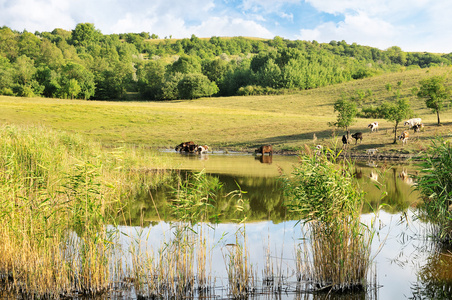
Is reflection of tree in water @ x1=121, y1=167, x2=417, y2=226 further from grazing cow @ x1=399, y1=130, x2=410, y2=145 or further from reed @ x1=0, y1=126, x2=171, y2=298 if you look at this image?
grazing cow @ x1=399, y1=130, x2=410, y2=145

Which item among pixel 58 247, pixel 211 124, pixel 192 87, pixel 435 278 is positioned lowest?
pixel 435 278

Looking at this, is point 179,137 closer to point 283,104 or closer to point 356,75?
point 283,104

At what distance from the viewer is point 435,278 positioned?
9289 millimetres

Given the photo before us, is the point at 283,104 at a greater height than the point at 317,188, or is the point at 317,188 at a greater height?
the point at 283,104

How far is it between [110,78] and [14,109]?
47.0 meters

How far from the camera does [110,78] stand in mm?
99688

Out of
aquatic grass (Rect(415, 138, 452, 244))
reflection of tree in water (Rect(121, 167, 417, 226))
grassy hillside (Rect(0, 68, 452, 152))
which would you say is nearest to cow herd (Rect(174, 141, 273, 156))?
grassy hillside (Rect(0, 68, 452, 152))

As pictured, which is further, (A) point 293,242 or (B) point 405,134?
(B) point 405,134

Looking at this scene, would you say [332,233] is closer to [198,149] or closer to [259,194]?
[259,194]

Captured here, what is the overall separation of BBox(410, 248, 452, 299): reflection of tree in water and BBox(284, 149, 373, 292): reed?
1.20 m

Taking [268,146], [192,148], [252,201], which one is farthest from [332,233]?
[192,148]

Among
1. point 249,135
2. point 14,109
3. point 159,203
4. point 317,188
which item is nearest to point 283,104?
point 249,135

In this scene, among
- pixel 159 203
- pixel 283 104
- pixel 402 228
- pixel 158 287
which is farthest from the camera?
pixel 283 104

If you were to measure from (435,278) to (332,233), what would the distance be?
2739 mm
